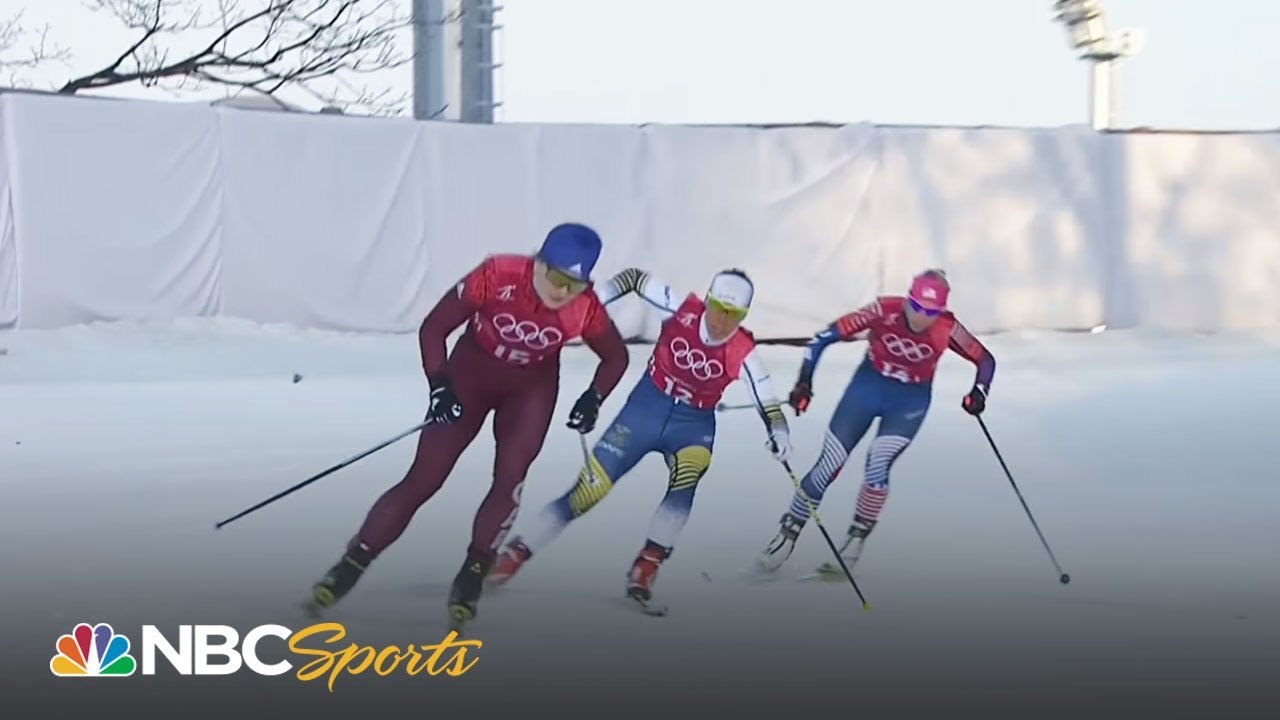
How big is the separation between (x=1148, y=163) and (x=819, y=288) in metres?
3.60

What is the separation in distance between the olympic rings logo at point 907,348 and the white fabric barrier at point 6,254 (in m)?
8.99

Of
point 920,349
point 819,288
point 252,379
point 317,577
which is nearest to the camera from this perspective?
point 317,577

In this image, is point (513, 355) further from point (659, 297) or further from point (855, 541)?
point (855, 541)

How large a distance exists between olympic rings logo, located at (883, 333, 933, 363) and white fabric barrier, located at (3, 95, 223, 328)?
9.02 m

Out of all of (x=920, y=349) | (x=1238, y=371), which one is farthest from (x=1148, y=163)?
(x=920, y=349)

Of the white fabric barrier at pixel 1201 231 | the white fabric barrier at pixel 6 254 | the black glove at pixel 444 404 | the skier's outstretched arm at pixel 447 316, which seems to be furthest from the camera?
the white fabric barrier at pixel 1201 231

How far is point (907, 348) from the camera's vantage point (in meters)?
8.94

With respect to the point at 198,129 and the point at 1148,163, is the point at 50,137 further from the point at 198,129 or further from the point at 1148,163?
the point at 1148,163

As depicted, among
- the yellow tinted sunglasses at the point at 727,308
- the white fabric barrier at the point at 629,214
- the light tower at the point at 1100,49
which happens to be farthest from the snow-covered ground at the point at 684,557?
the light tower at the point at 1100,49

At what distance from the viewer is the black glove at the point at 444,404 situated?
6.98 m

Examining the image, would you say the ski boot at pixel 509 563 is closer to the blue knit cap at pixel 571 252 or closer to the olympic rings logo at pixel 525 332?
the olympic rings logo at pixel 525 332

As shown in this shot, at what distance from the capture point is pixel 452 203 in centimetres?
1820

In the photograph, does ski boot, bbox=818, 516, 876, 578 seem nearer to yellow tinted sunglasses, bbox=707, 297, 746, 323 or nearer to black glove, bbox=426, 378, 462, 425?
yellow tinted sunglasses, bbox=707, 297, 746, 323

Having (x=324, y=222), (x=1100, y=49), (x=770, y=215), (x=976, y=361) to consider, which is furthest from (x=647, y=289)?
(x=1100, y=49)
